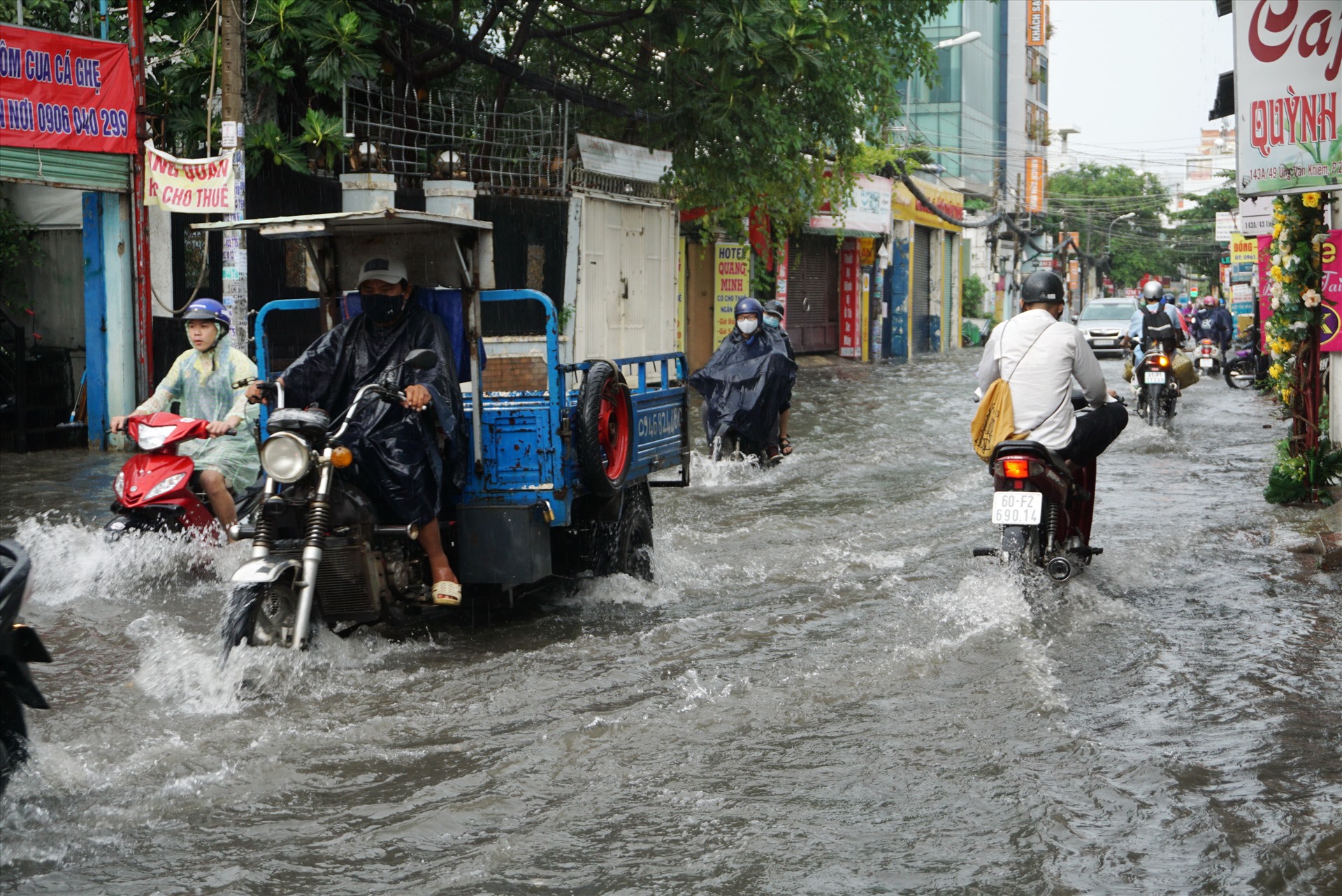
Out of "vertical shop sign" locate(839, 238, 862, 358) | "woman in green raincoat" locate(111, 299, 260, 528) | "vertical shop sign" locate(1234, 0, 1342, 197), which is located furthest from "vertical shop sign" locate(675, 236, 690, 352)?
"woman in green raincoat" locate(111, 299, 260, 528)

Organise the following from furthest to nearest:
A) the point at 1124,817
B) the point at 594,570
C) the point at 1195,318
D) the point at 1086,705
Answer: the point at 1195,318
the point at 594,570
the point at 1086,705
the point at 1124,817

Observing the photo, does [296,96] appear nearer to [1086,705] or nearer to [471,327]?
[471,327]

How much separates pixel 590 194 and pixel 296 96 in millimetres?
5300

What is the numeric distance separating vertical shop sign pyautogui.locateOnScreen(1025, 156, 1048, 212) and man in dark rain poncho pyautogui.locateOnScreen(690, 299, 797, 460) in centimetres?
5111

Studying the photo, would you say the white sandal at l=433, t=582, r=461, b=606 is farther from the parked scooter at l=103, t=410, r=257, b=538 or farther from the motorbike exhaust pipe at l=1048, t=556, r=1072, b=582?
the motorbike exhaust pipe at l=1048, t=556, r=1072, b=582

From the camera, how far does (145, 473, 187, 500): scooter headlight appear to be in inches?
288

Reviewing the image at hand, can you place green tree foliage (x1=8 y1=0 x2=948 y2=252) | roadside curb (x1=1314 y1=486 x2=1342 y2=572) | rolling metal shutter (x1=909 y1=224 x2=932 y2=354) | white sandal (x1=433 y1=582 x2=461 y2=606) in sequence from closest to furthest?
1. white sandal (x1=433 y1=582 x2=461 y2=606)
2. roadside curb (x1=1314 y1=486 x2=1342 y2=572)
3. green tree foliage (x1=8 y1=0 x2=948 y2=252)
4. rolling metal shutter (x1=909 y1=224 x2=932 y2=354)

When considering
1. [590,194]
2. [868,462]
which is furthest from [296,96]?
[868,462]

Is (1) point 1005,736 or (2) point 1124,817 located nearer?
(2) point 1124,817

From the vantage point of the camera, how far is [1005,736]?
4965mm

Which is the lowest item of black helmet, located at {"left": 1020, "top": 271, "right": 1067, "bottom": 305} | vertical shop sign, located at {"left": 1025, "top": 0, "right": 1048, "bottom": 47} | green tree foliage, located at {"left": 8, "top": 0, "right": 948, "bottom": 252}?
black helmet, located at {"left": 1020, "top": 271, "right": 1067, "bottom": 305}

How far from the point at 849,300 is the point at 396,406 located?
29.3m

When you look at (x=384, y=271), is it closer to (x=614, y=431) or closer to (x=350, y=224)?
(x=350, y=224)

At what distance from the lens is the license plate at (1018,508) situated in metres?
6.68
